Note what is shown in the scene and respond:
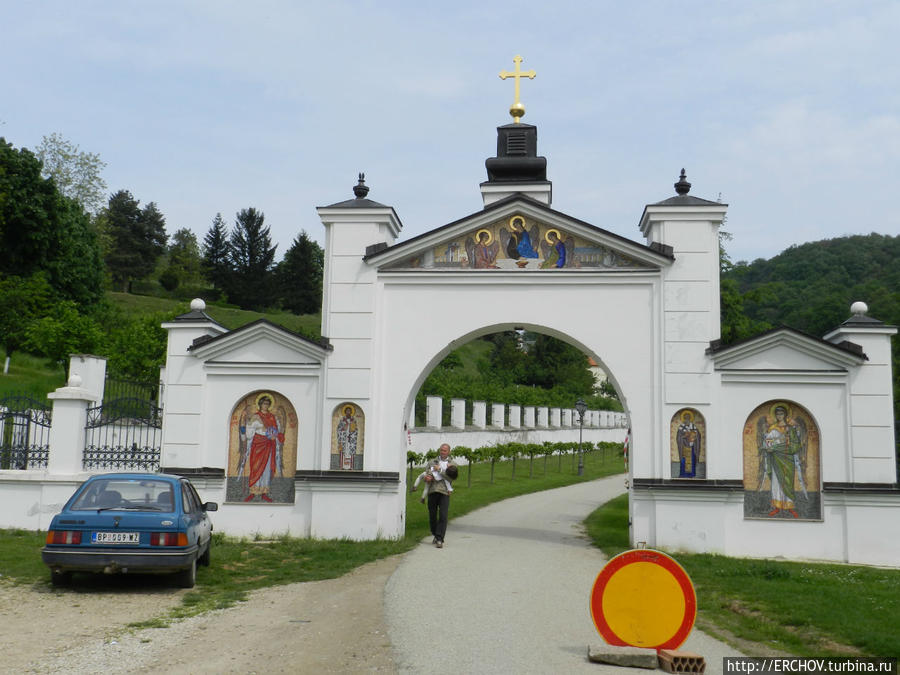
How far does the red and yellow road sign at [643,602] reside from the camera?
6195mm

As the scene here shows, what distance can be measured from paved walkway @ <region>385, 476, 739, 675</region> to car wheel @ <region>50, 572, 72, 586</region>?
376 cm

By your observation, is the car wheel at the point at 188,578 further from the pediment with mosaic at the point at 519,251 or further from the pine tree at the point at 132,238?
the pine tree at the point at 132,238

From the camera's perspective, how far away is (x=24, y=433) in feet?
49.6

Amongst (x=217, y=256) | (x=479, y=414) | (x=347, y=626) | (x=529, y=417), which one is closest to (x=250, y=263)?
(x=217, y=256)

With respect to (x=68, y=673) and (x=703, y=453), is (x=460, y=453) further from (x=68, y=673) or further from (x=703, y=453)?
(x=68, y=673)

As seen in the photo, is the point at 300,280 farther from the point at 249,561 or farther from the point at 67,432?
the point at 249,561

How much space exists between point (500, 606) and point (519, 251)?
7.14 metres

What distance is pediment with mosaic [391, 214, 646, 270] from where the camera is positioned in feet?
46.8

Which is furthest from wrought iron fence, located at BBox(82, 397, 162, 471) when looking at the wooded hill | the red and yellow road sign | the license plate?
the wooded hill

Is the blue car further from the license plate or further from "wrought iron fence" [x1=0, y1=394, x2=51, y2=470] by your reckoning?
"wrought iron fence" [x1=0, y1=394, x2=51, y2=470]

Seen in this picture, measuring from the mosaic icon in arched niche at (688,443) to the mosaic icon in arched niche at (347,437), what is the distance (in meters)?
5.24

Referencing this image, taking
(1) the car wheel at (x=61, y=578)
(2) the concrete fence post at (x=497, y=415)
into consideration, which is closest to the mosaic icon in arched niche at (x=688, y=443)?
(1) the car wheel at (x=61, y=578)

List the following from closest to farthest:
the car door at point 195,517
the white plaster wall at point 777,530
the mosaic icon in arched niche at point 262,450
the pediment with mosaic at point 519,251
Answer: the car door at point 195,517
the white plaster wall at point 777,530
the pediment with mosaic at point 519,251
the mosaic icon in arched niche at point 262,450

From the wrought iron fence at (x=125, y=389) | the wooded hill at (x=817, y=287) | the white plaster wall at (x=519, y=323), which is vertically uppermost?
the wooded hill at (x=817, y=287)
